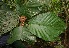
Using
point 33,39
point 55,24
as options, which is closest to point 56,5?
point 55,24

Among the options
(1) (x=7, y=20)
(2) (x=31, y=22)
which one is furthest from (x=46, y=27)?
(1) (x=7, y=20)

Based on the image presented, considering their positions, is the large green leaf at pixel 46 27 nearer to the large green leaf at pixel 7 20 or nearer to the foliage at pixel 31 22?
the foliage at pixel 31 22

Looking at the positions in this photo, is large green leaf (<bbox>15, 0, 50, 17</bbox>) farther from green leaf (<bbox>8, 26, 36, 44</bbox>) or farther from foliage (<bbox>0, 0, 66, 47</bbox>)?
green leaf (<bbox>8, 26, 36, 44</bbox>)

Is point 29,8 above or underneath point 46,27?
above

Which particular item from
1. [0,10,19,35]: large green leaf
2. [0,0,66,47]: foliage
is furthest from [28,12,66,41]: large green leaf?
[0,10,19,35]: large green leaf

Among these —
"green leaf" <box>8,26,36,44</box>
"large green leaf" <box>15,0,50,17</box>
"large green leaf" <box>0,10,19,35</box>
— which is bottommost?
"green leaf" <box>8,26,36,44</box>

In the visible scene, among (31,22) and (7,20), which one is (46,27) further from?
(7,20)

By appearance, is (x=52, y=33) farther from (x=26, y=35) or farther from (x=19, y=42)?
(x=19, y=42)
